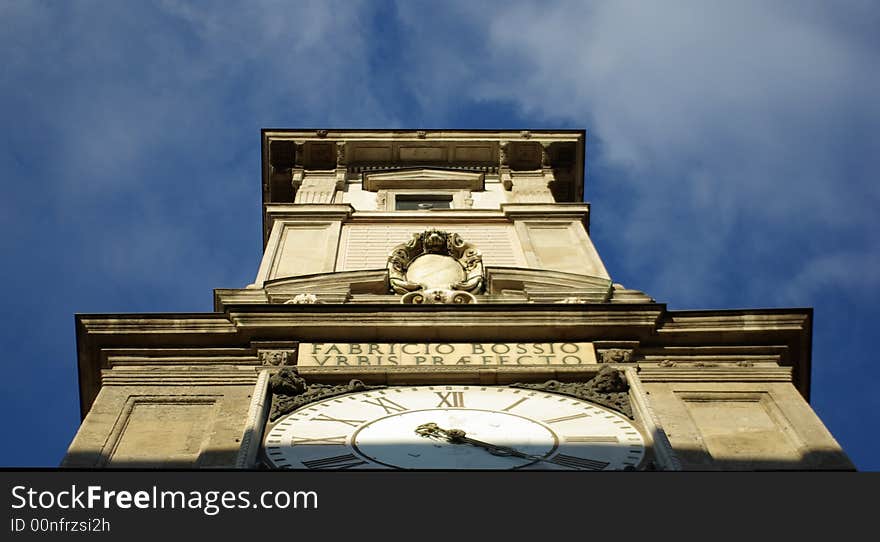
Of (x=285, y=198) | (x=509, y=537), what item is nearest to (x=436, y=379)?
(x=509, y=537)

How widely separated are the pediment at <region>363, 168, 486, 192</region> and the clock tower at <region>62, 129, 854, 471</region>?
4.53 m

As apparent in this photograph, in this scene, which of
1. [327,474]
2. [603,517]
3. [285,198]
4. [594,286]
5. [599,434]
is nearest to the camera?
[603,517]

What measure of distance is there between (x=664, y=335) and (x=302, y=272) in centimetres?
624

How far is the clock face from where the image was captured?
12047 mm

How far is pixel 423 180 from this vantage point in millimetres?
24609

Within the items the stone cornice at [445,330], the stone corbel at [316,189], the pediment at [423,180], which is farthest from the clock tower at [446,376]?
the pediment at [423,180]

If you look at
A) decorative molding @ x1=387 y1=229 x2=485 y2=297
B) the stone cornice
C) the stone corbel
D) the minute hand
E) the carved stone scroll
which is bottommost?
the minute hand

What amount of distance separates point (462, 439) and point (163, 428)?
9.13 feet

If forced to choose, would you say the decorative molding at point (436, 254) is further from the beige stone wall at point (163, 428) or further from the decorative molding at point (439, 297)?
the beige stone wall at point (163, 428)

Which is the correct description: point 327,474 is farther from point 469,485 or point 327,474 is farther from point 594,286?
point 594,286

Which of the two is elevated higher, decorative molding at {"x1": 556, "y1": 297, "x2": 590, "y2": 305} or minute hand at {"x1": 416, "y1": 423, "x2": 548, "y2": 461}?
decorative molding at {"x1": 556, "y1": 297, "x2": 590, "y2": 305}

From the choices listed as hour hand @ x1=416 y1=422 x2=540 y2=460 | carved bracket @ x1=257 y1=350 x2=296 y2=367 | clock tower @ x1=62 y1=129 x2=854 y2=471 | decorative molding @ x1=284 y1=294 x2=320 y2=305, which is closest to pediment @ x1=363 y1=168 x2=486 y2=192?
clock tower @ x1=62 y1=129 x2=854 y2=471

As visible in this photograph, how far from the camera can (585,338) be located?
14.9 meters

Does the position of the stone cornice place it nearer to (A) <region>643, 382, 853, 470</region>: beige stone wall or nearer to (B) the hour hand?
(A) <region>643, 382, 853, 470</region>: beige stone wall
